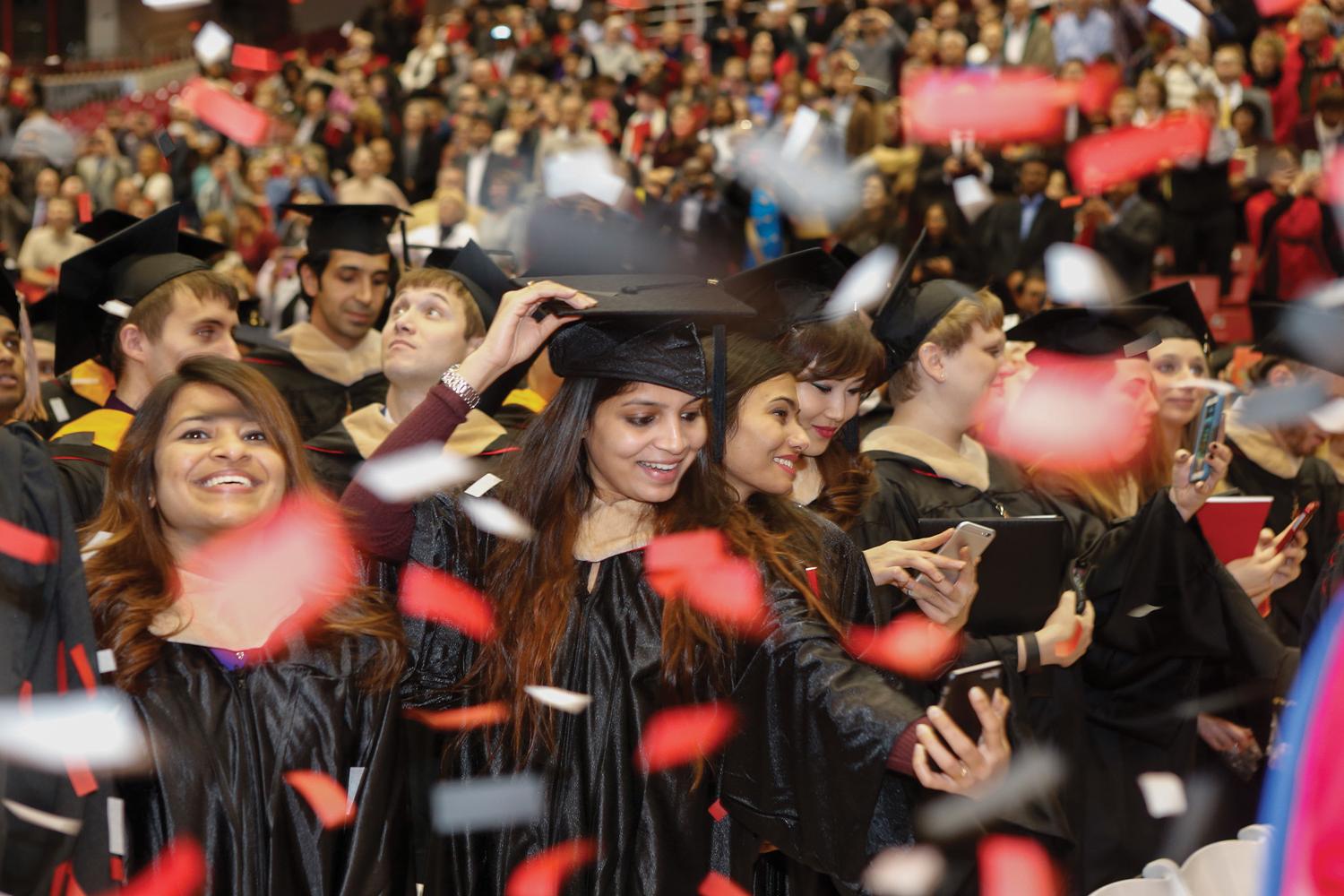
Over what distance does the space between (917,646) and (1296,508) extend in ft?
7.78

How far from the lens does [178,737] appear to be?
2.68 m

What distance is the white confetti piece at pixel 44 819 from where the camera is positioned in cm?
229

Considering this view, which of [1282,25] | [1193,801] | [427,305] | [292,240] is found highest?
[1282,25]

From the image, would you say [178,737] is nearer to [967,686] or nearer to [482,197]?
[967,686]

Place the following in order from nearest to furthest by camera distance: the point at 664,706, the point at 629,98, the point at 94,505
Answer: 1. the point at 664,706
2. the point at 94,505
3. the point at 629,98

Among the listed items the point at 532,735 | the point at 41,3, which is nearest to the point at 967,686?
the point at 532,735

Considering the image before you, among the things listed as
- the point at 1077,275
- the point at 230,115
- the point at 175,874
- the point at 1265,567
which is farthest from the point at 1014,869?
the point at 230,115

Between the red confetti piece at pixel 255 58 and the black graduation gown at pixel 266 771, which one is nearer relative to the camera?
the black graduation gown at pixel 266 771

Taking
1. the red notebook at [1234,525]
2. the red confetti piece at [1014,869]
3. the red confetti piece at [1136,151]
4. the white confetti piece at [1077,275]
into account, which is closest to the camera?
the red confetti piece at [1014,869]

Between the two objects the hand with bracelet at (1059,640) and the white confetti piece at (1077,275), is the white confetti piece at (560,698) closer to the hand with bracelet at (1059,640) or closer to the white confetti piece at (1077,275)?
the hand with bracelet at (1059,640)

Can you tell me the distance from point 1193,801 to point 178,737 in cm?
316

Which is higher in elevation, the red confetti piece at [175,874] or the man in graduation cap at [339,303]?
the man in graduation cap at [339,303]

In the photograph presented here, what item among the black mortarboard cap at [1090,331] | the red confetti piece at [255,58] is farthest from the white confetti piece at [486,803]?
the red confetti piece at [255,58]

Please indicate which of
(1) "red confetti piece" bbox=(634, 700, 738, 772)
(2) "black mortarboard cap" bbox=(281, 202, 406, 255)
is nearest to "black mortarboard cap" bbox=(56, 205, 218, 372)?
(2) "black mortarboard cap" bbox=(281, 202, 406, 255)
